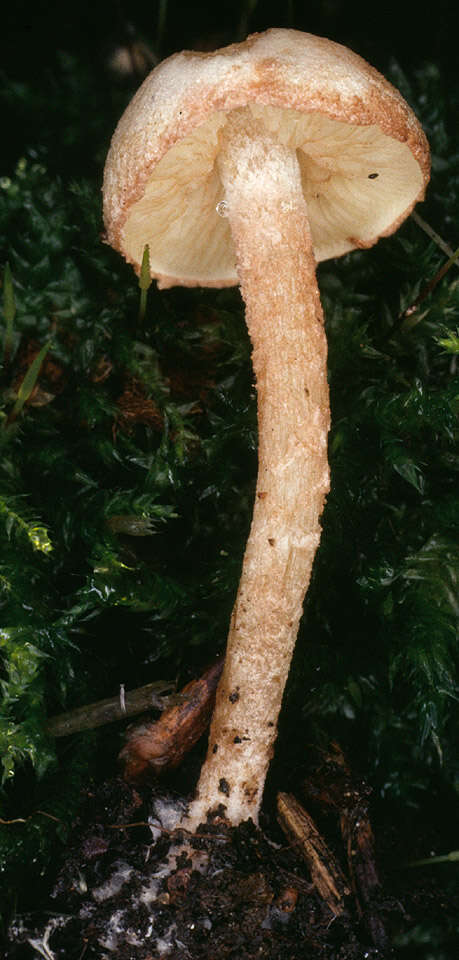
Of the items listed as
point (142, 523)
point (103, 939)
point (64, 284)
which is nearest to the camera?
point (103, 939)

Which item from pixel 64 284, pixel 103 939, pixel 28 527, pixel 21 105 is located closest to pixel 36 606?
pixel 28 527

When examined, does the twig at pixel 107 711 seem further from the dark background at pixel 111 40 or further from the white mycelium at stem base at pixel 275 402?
the dark background at pixel 111 40

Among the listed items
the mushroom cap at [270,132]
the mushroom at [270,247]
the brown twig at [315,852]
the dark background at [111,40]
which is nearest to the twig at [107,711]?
the mushroom at [270,247]

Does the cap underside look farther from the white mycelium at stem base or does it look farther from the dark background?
the dark background

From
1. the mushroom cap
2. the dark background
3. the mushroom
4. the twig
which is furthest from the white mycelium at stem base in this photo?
the dark background

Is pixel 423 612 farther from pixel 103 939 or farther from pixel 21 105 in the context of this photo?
pixel 21 105

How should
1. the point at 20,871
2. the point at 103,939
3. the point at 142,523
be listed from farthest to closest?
the point at 142,523
the point at 20,871
the point at 103,939

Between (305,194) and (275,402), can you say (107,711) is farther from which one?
(305,194)

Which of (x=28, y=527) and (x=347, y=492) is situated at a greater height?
(x=28, y=527)
